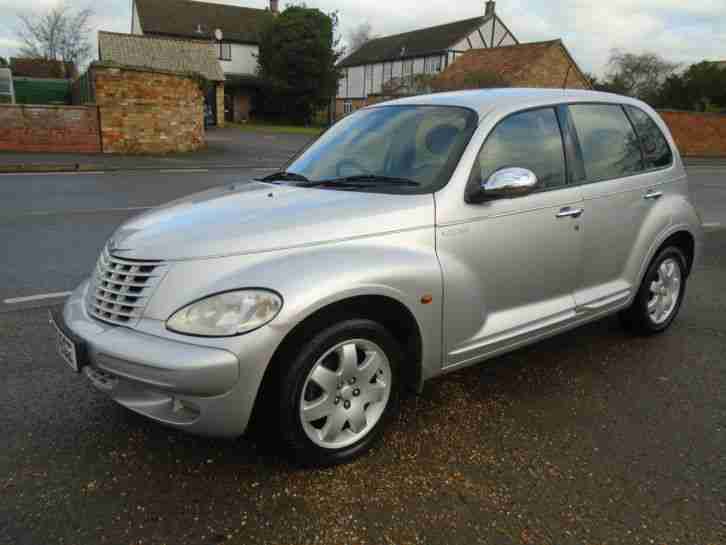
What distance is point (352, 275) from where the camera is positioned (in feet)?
8.73

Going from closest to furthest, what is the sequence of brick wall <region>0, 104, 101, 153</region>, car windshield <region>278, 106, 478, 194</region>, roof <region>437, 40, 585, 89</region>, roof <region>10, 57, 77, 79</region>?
car windshield <region>278, 106, 478, 194</region>, brick wall <region>0, 104, 101, 153</region>, roof <region>437, 40, 585, 89</region>, roof <region>10, 57, 77, 79</region>

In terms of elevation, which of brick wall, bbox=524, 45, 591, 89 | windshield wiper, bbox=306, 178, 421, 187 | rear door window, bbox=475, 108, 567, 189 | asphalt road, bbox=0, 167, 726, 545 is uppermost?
brick wall, bbox=524, 45, 591, 89

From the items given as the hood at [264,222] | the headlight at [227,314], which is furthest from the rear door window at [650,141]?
the headlight at [227,314]

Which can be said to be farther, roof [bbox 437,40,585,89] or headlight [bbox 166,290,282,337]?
roof [bbox 437,40,585,89]

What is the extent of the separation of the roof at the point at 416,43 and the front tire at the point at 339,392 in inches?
2328

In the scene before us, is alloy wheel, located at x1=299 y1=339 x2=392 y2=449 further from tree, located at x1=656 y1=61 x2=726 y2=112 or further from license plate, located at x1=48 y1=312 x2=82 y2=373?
tree, located at x1=656 y1=61 x2=726 y2=112

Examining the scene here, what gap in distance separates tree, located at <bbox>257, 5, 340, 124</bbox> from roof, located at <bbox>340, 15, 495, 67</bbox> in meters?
12.2

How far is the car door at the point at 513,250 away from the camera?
10.2 feet

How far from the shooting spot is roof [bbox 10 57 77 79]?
134 ft

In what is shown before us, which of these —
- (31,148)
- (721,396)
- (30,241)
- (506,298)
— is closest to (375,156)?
(506,298)

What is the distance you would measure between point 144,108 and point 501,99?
1747cm

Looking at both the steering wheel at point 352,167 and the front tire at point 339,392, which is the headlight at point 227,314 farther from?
the steering wheel at point 352,167

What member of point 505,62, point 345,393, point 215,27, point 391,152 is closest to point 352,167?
point 391,152

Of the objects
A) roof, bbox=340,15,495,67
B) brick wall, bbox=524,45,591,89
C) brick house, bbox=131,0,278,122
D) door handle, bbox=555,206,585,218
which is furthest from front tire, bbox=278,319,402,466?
roof, bbox=340,15,495,67
